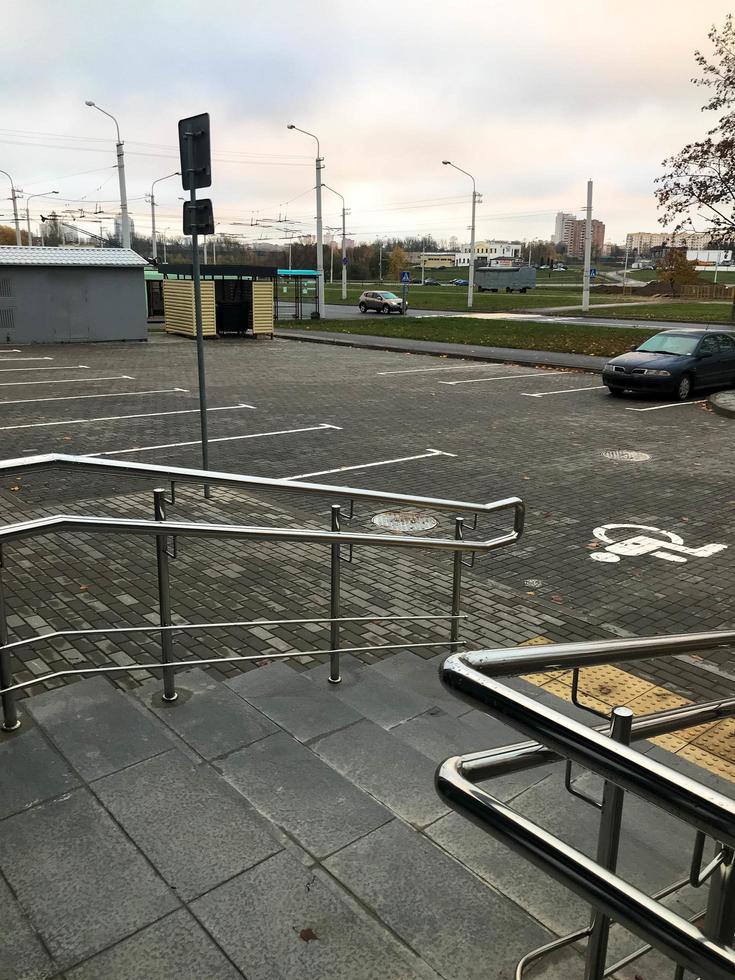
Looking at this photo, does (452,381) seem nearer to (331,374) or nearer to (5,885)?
(331,374)

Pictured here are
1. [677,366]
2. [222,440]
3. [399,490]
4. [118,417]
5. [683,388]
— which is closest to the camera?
[399,490]

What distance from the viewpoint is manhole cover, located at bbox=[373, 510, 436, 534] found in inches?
339

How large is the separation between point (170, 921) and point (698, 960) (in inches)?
66.3

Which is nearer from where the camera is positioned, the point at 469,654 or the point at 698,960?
the point at 698,960

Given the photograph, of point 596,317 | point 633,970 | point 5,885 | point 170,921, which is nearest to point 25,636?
point 5,885

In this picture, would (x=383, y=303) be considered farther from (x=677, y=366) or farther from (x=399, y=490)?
(x=399, y=490)

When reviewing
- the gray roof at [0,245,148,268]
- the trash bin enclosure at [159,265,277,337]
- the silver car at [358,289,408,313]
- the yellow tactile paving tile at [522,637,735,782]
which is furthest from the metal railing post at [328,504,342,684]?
the silver car at [358,289,408,313]

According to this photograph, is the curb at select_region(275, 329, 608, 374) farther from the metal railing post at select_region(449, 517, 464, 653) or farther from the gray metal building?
the metal railing post at select_region(449, 517, 464, 653)

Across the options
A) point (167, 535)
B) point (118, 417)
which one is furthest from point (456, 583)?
point (118, 417)

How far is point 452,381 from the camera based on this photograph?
69.2 feet

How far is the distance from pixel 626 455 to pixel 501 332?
23136 millimetres

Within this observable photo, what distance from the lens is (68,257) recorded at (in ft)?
95.9

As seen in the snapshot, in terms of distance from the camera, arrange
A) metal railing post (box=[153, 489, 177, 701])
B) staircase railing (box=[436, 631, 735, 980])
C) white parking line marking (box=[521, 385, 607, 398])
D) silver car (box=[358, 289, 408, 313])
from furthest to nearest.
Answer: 1. silver car (box=[358, 289, 408, 313])
2. white parking line marking (box=[521, 385, 607, 398])
3. metal railing post (box=[153, 489, 177, 701])
4. staircase railing (box=[436, 631, 735, 980])

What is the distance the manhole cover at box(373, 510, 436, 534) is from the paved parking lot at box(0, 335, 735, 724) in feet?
0.68
